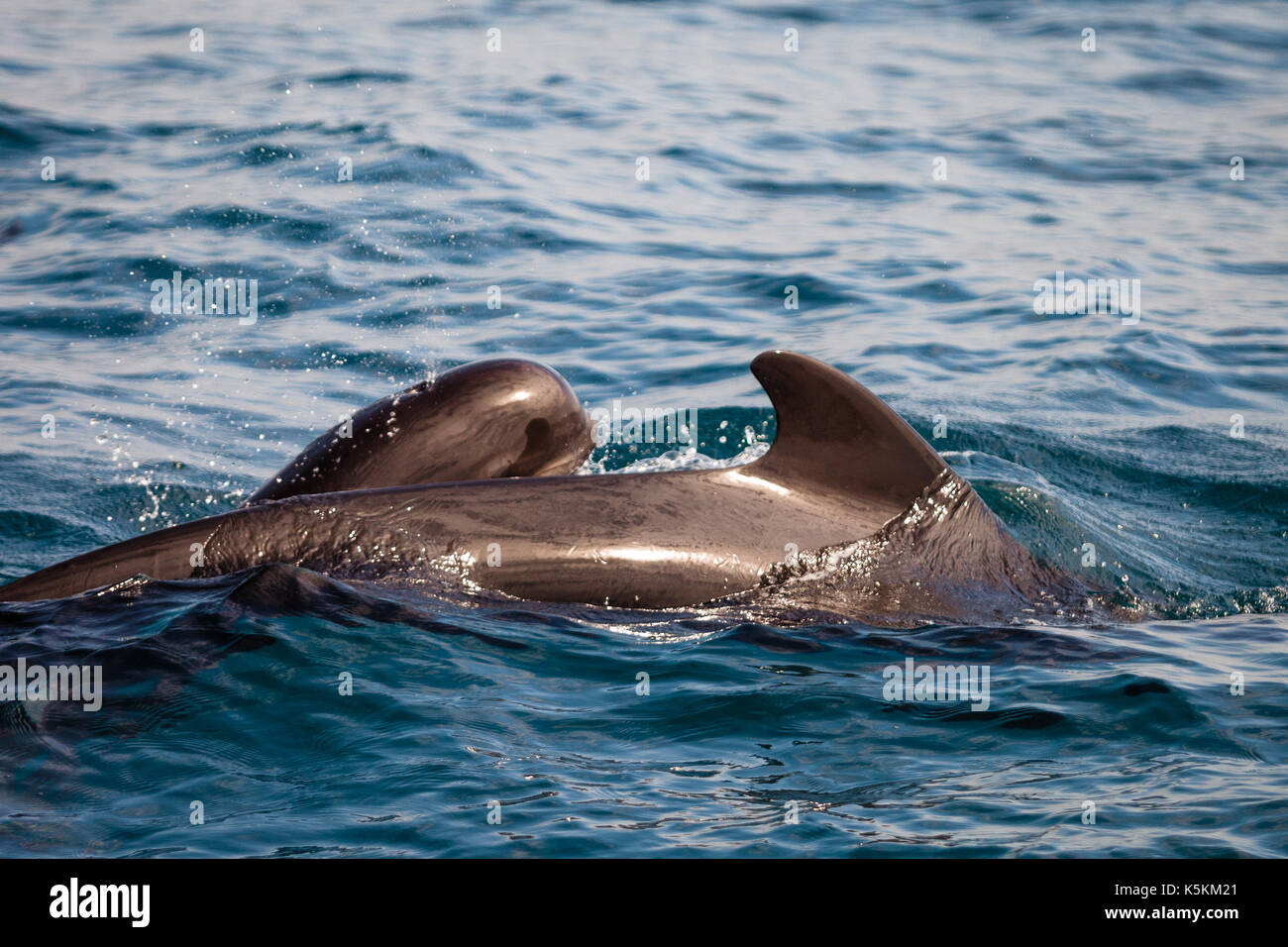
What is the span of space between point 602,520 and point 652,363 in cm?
727

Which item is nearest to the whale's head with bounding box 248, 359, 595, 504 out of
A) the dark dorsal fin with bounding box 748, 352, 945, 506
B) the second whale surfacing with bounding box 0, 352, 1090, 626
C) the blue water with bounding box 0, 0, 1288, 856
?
the second whale surfacing with bounding box 0, 352, 1090, 626

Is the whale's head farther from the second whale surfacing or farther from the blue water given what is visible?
the blue water

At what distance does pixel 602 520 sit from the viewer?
19.7ft

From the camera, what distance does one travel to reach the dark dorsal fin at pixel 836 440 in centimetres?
616

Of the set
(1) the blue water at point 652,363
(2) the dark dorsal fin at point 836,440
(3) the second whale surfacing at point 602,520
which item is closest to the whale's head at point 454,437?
(3) the second whale surfacing at point 602,520

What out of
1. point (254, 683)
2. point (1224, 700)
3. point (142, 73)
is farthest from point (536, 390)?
point (142, 73)

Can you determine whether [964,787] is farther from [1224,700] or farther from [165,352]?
[165,352]

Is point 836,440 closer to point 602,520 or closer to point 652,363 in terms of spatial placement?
point 602,520

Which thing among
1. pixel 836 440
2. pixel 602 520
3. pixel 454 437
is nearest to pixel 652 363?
pixel 454 437

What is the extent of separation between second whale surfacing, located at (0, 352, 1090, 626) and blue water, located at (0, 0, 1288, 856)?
0.52 feet

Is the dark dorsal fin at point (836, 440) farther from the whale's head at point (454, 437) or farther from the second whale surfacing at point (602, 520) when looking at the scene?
the whale's head at point (454, 437)

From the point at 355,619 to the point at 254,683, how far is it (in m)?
0.48

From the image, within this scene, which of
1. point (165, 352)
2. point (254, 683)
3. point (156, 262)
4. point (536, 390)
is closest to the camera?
point (254, 683)

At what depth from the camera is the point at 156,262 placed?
15.1m
